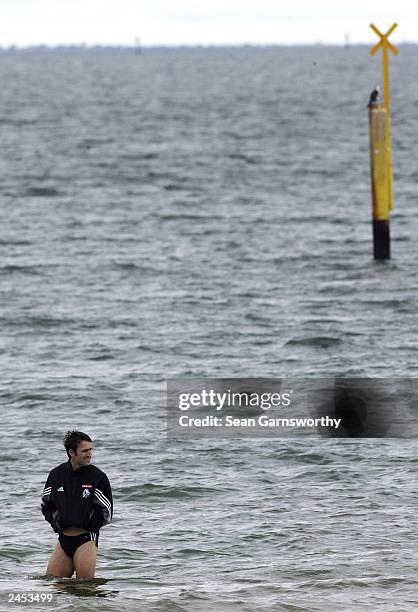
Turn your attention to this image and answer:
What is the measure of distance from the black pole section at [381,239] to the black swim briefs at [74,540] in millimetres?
18167

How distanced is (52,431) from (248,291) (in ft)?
33.9

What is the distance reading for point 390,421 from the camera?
19234mm

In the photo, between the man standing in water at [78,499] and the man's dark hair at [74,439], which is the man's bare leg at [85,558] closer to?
the man standing in water at [78,499]

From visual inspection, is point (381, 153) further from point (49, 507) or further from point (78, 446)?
point (78, 446)

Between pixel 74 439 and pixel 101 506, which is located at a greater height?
pixel 74 439

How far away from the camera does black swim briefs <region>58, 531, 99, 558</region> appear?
41.0ft

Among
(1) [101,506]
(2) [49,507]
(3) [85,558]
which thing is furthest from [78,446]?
(3) [85,558]

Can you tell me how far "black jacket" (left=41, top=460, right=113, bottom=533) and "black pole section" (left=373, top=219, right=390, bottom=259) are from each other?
18.3m

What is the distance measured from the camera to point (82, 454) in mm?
12102

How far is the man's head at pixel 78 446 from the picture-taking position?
473 inches

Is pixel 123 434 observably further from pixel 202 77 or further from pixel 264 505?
pixel 202 77

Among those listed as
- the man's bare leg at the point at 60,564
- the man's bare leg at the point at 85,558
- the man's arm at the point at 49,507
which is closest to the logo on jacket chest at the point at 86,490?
the man's arm at the point at 49,507

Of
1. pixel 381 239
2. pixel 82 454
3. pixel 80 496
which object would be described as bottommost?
pixel 80 496

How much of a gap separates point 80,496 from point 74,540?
0.50m
